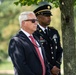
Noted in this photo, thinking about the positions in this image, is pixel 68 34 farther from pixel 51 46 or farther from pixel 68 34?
pixel 51 46

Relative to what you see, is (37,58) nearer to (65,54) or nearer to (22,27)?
(22,27)

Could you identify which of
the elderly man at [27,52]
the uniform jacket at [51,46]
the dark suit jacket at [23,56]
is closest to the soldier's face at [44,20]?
the uniform jacket at [51,46]

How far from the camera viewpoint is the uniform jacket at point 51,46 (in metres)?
6.79

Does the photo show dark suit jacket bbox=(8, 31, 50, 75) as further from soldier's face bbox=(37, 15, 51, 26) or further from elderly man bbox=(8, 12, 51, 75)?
soldier's face bbox=(37, 15, 51, 26)

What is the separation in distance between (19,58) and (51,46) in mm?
1604

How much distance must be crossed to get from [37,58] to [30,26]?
43cm

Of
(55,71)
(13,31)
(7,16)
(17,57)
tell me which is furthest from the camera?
(7,16)

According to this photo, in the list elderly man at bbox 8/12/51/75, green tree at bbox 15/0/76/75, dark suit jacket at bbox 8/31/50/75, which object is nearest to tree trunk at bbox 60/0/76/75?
green tree at bbox 15/0/76/75

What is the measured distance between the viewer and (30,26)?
5.52 meters

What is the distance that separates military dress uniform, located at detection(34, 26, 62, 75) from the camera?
6793mm

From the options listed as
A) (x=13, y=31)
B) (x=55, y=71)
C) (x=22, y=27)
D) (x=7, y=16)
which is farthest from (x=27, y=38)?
(x=7, y=16)

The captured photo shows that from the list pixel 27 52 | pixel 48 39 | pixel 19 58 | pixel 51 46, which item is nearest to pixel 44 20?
pixel 48 39

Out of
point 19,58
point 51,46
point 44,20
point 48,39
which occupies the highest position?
point 44,20

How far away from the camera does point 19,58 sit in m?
5.31
